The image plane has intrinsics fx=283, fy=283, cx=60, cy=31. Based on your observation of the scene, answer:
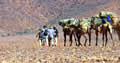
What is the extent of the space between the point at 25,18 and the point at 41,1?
28759 millimetres

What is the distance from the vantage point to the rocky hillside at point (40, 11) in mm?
106188

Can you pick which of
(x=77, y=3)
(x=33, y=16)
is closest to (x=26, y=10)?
(x=33, y=16)

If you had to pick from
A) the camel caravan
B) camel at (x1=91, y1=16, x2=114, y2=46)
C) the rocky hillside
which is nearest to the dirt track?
camel at (x1=91, y1=16, x2=114, y2=46)

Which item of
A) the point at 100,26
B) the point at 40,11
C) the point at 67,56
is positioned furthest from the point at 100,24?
the point at 40,11

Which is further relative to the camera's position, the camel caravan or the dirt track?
the camel caravan

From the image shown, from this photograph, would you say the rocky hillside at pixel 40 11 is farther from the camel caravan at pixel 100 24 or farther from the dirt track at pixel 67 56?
the dirt track at pixel 67 56

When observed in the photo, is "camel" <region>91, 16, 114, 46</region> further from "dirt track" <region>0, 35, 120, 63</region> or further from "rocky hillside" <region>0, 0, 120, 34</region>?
"rocky hillside" <region>0, 0, 120, 34</region>

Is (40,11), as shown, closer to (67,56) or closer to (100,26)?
(100,26)

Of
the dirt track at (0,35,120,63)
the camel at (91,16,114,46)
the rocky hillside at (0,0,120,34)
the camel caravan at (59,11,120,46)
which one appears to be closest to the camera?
the dirt track at (0,35,120,63)

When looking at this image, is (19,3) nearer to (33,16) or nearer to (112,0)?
(33,16)

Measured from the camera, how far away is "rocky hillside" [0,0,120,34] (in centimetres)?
10619

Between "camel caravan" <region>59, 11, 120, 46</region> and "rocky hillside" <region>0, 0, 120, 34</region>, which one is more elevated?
"camel caravan" <region>59, 11, 120, 46</region>

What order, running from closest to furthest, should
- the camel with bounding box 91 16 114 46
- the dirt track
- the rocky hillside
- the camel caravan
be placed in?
the dirt track
the camel with bounding box 91 16 114 46
the camel caravan
the rocky hillside

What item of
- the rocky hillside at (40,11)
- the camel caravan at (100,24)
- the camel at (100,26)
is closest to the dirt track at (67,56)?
the camel at (100,26)
